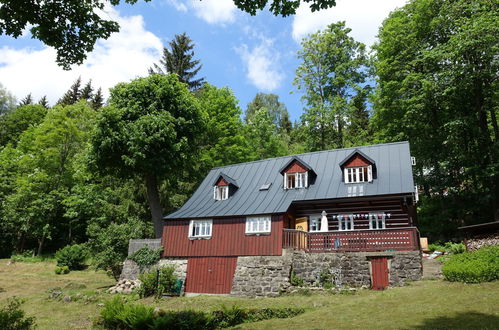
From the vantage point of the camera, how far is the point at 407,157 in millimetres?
24516

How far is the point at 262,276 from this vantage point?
71.3 ft

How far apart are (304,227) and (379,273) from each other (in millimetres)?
5899

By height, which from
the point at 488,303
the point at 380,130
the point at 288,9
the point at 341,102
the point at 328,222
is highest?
the point at 341,102

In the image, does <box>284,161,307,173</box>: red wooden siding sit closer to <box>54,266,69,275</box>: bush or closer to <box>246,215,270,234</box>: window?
<box>246,215,270,234</box>: window

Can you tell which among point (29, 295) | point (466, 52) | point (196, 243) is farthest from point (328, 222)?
point (29, 295)

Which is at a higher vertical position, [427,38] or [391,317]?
[427,38]

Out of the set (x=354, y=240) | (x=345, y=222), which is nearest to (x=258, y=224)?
(x=345, y=222)

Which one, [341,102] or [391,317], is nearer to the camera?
[391,317]

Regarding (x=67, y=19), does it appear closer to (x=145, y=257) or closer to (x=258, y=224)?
(x=258, y=224)

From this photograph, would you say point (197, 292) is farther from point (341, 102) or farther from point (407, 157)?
point (341, 102)

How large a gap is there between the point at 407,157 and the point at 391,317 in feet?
45.2

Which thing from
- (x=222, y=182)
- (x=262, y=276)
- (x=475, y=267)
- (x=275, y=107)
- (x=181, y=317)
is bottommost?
(x=181, y=317)

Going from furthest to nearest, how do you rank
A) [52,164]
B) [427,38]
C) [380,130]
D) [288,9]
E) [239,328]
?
[52,164]
[380,130]
[427,38]
[239,328]
[288,9]

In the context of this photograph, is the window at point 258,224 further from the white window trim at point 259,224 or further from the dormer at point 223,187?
the dormer at point 223,187
